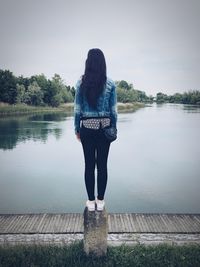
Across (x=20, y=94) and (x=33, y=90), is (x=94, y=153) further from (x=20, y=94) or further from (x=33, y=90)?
(x=33, y=90)

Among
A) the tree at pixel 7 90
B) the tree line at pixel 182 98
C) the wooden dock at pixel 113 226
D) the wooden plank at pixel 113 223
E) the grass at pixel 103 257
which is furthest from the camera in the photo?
the tree line at pixel 182 98

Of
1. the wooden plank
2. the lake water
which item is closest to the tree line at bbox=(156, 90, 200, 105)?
the lake water

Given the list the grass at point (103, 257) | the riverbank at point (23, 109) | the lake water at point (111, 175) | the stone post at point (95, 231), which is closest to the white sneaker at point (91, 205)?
the stone post at point (95, 231)

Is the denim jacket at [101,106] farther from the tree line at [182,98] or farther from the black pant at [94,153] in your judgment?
the tree line at [182,98]

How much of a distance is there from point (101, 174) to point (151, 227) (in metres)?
2.07

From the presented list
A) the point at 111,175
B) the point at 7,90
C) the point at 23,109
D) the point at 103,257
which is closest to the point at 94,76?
the point at 103,257

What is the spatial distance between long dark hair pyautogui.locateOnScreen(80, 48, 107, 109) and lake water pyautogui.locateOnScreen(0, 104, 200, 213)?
561cm

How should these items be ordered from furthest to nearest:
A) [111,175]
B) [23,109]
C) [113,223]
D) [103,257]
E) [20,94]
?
[20,94] → [23,109] → [111,175] → [113,223] → [103,257]

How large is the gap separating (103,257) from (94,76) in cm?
218

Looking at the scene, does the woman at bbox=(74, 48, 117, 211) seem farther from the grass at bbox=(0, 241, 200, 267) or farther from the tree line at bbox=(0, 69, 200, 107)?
the tree line at bbox=(0, 69, 200, 107)

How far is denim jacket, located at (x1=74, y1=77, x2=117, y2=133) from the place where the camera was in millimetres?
3367

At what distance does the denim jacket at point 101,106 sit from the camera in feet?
11.0

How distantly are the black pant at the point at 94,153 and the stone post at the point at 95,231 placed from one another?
0.80ft

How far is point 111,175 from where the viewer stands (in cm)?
1241
